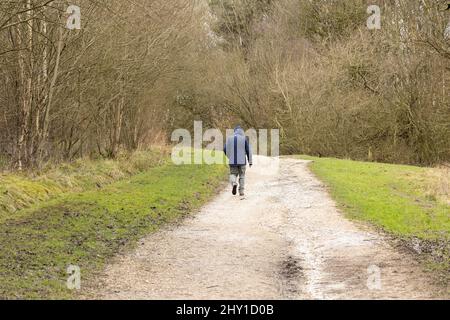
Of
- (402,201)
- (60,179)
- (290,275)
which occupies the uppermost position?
(60,179)

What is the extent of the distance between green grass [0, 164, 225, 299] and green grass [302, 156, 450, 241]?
412cm

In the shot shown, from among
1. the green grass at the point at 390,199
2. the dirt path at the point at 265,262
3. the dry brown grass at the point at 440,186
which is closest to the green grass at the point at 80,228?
the dirt path at the point at 265,262

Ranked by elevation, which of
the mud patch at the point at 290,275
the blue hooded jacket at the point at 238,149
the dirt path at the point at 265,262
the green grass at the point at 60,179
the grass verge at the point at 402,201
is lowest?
the mud patch at the point at 290,275

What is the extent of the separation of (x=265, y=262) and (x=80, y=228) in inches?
154

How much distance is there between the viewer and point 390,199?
15906 mm

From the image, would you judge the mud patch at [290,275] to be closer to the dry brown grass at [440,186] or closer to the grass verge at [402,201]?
the grass verge at [402,201]

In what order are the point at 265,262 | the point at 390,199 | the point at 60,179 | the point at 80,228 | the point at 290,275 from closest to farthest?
1. the point at 290,275
2. the point at 265,262
3. the point at 80,228
4. the point at 390,199
5. the point at 60,179

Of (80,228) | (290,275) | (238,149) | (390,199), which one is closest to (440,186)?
(390,199)

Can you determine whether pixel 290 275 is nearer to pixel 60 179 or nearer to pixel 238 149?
pixel 238 149

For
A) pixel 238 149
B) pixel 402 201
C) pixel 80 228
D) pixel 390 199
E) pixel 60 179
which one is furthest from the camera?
pixel 60 179

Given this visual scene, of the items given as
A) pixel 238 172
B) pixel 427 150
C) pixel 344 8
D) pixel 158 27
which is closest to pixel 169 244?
pixel 238 172

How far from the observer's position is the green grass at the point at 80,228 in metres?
8.14

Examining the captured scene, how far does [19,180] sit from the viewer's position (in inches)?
596
